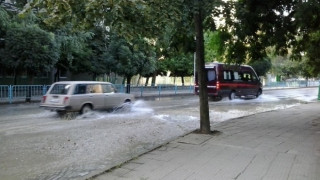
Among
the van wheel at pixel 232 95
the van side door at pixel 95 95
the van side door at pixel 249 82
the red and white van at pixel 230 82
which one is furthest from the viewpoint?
the van side door at pixel 249 82

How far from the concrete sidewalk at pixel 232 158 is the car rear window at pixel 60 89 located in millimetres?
6847

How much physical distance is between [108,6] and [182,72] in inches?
1550

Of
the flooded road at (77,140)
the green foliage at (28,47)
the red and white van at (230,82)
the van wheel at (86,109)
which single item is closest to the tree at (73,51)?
the green foliage at (28,47)

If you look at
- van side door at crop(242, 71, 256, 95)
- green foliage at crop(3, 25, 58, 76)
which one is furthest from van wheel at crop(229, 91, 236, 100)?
green foliage at crop(3, 25, 58, 76)

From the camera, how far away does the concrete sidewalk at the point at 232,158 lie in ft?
20.2

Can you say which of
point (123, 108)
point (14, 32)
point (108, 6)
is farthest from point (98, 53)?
point (108, 6)

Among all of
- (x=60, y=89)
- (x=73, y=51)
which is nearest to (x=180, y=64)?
(x=73, y=51)

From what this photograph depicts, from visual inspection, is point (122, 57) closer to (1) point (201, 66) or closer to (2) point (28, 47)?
(2) point (28, 47)

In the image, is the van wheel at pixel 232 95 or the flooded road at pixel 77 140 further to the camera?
the van wheel at pixel 232 95

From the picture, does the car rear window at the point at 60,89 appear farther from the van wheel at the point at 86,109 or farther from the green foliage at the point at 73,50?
the green foliage at the point at 73,50

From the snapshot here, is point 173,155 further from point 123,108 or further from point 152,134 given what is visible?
point 123,108

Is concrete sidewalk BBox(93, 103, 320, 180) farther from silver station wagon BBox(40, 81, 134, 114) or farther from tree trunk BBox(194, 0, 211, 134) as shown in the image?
silver station wagon BBox(40, 81, 134, 114)

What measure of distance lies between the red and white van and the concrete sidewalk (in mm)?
14667

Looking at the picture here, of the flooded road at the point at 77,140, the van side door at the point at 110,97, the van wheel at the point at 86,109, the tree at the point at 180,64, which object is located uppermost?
the tree at the point at 180,64
